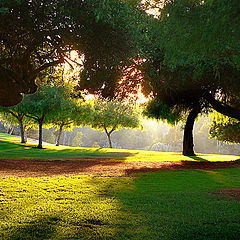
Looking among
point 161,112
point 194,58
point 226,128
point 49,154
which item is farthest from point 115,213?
point 226,128

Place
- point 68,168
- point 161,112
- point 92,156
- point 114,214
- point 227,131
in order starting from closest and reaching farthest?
1. point 114,214
2. point 68,168
3. point 227,131
4. point 161,112
5. point 92,156

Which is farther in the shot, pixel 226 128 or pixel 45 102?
pixel 45 102

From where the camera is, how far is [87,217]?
4.36m

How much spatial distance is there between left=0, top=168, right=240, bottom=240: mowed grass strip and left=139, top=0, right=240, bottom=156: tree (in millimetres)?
3346

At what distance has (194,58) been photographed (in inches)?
282

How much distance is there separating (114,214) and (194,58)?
5.25 metres

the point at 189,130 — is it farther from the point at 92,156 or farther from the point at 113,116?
the point at 113,116

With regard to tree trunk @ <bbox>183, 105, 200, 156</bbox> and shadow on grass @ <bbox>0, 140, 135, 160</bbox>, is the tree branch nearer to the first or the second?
tree trunk @ <bbox>183, 105, 200, 156</bbox>

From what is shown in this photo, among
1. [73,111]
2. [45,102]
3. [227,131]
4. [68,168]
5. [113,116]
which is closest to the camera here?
[68,168]

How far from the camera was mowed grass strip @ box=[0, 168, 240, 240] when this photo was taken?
12.1ft

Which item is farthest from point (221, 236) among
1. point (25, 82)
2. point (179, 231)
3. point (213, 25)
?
point (25, 82)

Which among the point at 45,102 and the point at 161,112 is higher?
the point at 45,102

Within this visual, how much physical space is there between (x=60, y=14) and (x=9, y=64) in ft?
13.6

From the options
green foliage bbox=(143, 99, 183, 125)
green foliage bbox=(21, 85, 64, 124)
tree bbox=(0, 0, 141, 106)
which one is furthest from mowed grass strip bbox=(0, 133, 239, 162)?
tree bbox=(0, 0, 141, 106)
